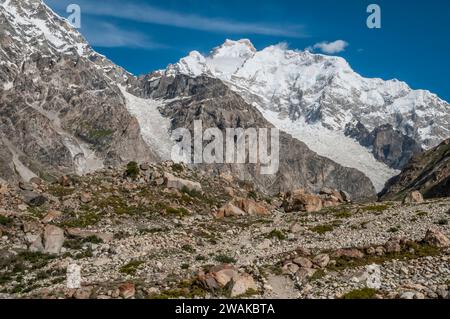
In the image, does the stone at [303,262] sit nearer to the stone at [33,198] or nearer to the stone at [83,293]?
the stone at [83,293]

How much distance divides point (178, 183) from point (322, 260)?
4337 centimetres

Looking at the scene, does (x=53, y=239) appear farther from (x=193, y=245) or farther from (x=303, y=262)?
(x=303, y=262)

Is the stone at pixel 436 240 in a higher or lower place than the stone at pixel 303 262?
higher

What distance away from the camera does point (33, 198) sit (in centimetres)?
6756

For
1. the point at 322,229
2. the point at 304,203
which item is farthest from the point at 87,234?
the point at 304,203

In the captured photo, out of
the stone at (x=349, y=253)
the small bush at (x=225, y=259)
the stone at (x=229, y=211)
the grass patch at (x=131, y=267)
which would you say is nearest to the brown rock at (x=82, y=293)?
the grass patch at (x=131, y=267)

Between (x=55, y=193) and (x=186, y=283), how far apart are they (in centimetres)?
4044

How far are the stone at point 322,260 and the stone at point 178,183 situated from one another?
1631 inches

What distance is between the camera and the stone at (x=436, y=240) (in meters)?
42.2

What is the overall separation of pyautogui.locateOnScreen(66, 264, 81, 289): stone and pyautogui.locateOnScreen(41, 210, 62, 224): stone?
1762 centimetres

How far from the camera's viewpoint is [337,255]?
135ft
